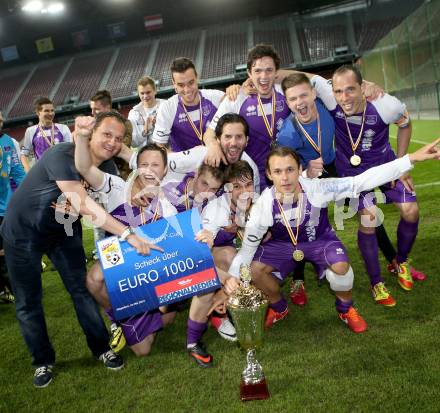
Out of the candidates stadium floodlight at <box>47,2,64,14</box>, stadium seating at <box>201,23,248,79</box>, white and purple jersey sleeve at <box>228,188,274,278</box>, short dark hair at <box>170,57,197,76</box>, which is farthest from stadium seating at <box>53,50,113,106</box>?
white and purple jersey sleeve at <box>228,188,274,278</box>

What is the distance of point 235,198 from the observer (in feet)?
11.0

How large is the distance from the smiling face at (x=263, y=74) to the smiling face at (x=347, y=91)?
21.1 inches

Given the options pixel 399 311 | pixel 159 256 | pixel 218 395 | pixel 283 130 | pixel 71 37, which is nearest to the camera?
pixel 218 395

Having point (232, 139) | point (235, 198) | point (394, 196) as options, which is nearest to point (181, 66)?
point (232, 139)

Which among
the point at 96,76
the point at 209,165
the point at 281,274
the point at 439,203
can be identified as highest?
the point at 96,76

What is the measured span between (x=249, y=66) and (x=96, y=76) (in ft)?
104

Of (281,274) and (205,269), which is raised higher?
(205,269)

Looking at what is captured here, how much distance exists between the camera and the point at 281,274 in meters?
3.19

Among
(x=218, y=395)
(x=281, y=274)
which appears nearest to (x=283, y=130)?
(x=281, y=274)

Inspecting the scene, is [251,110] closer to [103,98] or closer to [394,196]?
[394,196]

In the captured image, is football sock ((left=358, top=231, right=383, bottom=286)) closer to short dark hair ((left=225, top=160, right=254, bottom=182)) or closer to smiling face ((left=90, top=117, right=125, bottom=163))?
short dark hair ((left=225, top=160, right=254, bottom=182))

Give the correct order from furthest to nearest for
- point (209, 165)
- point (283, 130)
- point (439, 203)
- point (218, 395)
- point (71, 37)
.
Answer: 1. point (71, 37)
2. point (439, 203)
3. point (283, 130)
4. point (209, 165)
5. point (218, 395)

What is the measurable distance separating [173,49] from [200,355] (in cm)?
3202

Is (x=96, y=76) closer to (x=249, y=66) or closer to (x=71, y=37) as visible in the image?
(x=71, y=37)
